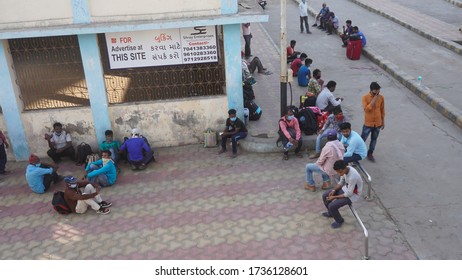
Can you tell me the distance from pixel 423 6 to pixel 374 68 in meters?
10.4

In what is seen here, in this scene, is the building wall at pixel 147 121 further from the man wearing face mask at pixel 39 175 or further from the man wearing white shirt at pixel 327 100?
the man wearing white shirt at pixel 327 100

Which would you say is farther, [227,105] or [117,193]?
[227,105]

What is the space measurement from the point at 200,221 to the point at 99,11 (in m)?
4.60

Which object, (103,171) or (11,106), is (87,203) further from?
(11,106)

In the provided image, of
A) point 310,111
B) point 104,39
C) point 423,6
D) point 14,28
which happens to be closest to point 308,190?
point 310,111

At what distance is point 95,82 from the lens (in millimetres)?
9297

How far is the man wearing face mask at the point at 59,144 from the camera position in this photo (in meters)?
9.45

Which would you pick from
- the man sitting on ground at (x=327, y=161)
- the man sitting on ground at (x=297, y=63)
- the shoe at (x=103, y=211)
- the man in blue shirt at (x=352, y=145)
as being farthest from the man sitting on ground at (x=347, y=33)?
the shoe at (x=103, y=211)

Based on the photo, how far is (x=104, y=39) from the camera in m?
9.20

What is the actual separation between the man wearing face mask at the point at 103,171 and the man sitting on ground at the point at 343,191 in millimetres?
4099

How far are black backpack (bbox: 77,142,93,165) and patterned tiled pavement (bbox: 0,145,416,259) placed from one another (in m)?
0.96

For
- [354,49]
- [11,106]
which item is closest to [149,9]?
[11,106]

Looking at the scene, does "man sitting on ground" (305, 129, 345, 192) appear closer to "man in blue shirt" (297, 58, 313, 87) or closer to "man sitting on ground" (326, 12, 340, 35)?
"man in blue shirt" (297, 58, 313, 87)

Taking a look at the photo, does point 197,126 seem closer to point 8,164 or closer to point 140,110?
point 140,110
